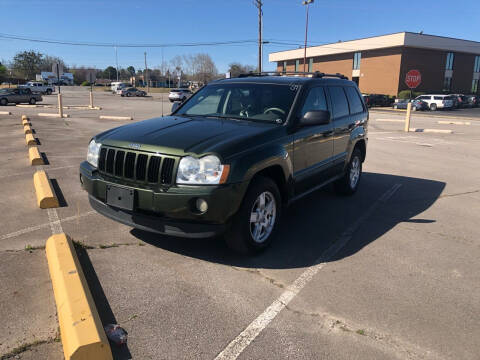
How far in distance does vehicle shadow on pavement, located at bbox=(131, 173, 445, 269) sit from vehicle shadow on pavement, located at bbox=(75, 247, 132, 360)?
73 centimetres

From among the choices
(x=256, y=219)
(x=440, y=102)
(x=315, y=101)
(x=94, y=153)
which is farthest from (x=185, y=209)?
(x=440, y=102)

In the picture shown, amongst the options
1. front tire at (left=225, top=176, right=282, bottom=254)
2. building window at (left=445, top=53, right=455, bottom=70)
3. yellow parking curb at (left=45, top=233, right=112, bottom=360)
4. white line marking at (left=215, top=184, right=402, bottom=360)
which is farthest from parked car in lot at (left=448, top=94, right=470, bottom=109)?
yellow parking curb at (left=45, top=233, right=112, bottom=360)

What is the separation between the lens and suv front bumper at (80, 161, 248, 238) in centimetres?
346

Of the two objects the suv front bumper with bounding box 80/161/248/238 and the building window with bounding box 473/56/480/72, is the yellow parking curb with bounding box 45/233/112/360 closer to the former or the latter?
the suv front bumper with bounding box 80/161/248/238

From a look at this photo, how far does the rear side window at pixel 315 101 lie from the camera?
4.84 metres

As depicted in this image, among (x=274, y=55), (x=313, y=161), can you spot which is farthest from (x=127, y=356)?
(x=274, y=55)

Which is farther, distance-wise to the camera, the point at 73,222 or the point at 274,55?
the point at 274,55

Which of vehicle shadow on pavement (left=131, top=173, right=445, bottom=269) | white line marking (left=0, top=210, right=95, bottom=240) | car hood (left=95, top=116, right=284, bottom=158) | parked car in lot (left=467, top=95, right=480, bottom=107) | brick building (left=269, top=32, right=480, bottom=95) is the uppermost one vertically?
brick building (left=269, top=32, right=480, bottom=95)

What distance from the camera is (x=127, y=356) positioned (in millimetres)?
2592

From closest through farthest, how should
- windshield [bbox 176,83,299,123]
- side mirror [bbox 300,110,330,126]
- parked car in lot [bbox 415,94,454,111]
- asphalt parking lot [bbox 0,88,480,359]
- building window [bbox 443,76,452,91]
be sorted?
asphalt parking lot [bbox 0,88,480,359] < side mirror [bbox 300,110,330,126] < windshield [bbox 176,83,299,123] < parked car in lot [bbox 415,94,454,111] < building window [bbox 443,76,452,91]

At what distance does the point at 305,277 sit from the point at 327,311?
23.3 inches

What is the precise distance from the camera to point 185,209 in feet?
11.5

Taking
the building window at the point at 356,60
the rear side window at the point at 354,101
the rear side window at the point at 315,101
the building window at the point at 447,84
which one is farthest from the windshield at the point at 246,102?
the building window at the point at 447,84

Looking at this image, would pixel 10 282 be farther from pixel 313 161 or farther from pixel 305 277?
pixel 313 161
